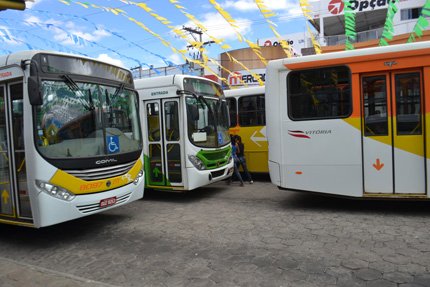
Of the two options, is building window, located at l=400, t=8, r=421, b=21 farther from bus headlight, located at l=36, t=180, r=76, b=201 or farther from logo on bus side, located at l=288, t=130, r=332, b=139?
bus headlight, located at l=36, t=180, r=76, b=201

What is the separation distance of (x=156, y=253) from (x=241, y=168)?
6799mm

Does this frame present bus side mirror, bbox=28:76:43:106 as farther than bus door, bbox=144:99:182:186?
No

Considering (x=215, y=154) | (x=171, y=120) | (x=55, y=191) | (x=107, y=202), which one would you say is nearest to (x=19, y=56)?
(x=55, y=191)

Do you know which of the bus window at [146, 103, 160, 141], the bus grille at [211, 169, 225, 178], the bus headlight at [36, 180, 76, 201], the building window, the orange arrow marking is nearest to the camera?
the bus headlight at [36, 180, 76, 201]

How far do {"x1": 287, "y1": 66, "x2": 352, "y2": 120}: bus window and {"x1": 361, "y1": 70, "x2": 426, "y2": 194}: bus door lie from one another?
349mm

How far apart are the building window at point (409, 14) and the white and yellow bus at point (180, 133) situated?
28552 millimetres

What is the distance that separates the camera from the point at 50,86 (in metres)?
5.82

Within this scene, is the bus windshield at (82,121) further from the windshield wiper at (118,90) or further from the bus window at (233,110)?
the bus window at (233,110)

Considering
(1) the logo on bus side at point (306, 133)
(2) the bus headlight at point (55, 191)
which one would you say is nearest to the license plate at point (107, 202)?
(2) the bus headlight at point (55, 191)

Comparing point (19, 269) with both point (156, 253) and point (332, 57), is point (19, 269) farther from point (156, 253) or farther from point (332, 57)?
point (332, 57)

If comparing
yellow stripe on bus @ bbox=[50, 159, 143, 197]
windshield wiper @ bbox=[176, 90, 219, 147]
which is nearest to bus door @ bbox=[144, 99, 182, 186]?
windshield wiper @ bbox=[176, 90, 219, 147]

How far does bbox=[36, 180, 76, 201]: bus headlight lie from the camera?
5582 millimetres

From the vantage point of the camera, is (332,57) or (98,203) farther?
(332,57)

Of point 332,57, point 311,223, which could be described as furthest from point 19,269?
point 332,57
